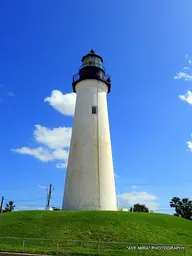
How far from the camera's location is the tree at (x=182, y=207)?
52281 millimetres

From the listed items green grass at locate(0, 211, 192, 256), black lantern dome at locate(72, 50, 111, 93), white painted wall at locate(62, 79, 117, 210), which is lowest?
green grass at locate(0, 211, 192, 256)

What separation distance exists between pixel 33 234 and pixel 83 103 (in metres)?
15.2

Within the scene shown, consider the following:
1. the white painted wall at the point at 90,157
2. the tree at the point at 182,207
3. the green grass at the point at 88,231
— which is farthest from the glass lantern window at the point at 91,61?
the tree at the point at 182,207

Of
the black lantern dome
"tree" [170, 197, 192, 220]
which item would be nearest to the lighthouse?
the black lantern dome

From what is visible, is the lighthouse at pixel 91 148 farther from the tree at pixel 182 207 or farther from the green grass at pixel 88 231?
the tree at pixel 182 207

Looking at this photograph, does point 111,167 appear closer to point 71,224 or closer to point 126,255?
point 71,224

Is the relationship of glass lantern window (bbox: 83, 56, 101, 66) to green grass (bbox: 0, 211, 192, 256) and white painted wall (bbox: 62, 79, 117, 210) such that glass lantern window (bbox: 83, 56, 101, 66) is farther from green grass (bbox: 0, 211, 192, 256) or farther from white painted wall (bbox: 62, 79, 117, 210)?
green grass (bbox: 0, 211, 192, 256)

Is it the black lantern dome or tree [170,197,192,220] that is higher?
the black lantern dome

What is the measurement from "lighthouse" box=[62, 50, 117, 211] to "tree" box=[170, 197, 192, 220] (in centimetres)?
3274

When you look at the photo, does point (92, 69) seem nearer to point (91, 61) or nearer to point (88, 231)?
point (91, 61)

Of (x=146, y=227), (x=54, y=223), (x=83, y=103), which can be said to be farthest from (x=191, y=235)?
(x=83, y=103)

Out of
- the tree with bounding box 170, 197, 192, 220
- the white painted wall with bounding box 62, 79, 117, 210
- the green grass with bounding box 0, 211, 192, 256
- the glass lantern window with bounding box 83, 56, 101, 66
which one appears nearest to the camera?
the green grass with bounding box 0, 211, 192, 256

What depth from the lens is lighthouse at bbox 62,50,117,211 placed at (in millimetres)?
24312

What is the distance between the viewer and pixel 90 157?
84.0ft
